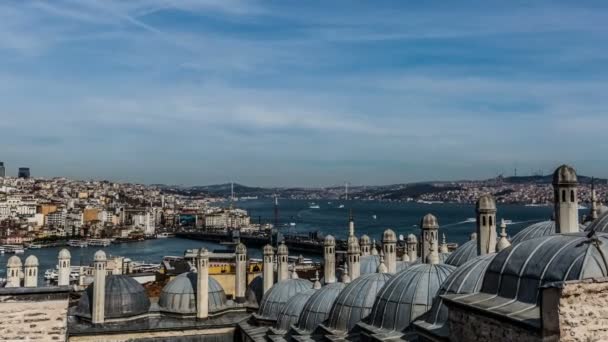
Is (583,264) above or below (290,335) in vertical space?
above

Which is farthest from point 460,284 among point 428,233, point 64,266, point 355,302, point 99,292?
point 64,266

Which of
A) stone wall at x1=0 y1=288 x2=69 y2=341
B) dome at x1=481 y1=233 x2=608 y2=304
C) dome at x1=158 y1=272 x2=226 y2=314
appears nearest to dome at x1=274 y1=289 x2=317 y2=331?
dome at x1=158 y1=272 x2=226 y2=314

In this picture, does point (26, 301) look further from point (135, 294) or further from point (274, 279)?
point (274, 279)

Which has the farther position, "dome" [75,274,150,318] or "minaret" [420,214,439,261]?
"dome" [75,274,150,318]

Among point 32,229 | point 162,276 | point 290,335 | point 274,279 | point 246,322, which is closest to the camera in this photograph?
point 290,335

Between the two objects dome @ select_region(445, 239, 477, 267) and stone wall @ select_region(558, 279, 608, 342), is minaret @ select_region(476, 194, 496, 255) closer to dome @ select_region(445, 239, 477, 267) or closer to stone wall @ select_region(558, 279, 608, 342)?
dome @ select_region(445, 239, 477, 267)

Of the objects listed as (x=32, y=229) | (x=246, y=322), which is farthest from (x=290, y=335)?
(x=32, y=229)

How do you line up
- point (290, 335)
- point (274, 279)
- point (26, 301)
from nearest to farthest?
point (26, 301), point (290, 335), point (274, 279)

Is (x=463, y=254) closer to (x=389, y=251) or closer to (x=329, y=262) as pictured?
(x=389, y=251)
